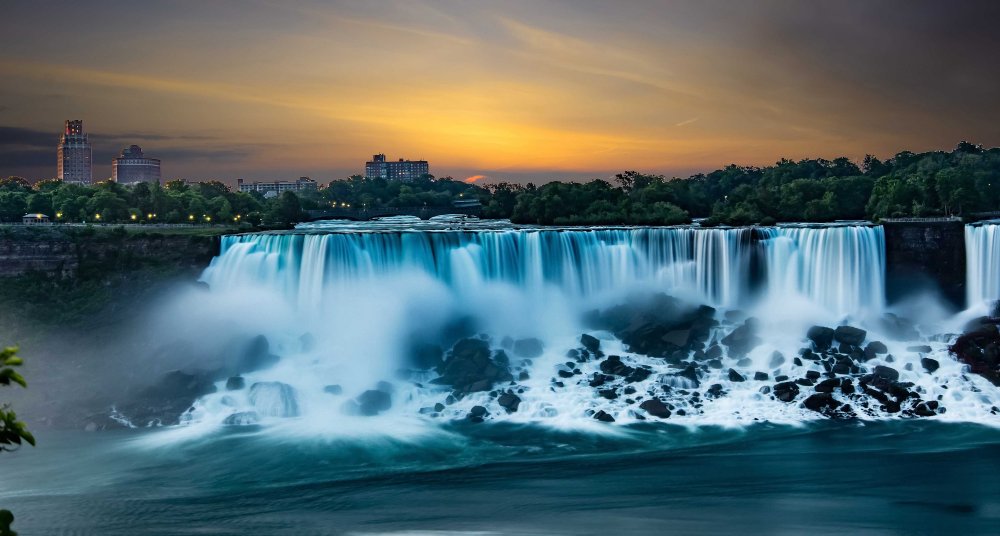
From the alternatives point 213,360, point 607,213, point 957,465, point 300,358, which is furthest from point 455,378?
point 607,213

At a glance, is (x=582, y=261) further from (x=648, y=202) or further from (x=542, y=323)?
(x=648, y=202)

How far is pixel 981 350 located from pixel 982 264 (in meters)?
7.90

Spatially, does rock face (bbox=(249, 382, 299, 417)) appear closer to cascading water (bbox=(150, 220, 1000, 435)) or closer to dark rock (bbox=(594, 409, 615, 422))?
→ cascading water (bbox=(150, 220, 1000, 435))

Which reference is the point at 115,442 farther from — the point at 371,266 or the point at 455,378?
the point at 371,266

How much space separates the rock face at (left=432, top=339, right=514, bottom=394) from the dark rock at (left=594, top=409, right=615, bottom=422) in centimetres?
458

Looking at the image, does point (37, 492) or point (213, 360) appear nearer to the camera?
point (37, 492)

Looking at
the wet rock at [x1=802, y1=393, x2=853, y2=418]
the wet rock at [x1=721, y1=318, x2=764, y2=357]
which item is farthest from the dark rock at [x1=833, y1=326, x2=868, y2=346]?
the wet rock at [x1=802, y1=393, x2=853, y2=418]

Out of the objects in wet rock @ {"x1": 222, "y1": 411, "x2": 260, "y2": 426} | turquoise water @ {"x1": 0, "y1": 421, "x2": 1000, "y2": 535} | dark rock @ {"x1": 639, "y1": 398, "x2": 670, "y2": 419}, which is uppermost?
dark rock @ {"x1": 639, "y1": 398, "x2": 670, "y2": 419}

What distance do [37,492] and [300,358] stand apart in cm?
1302

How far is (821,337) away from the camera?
34094 mm

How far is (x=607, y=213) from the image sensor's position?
2640 inches

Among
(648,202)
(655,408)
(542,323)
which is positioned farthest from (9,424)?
(648,202)

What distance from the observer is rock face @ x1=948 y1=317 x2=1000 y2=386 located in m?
30.7

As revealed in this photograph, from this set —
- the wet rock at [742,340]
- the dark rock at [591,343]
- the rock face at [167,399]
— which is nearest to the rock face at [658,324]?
the wet rock at [742,340]
